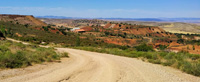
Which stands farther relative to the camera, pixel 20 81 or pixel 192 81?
pixel 192 81

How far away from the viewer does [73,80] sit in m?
7.35

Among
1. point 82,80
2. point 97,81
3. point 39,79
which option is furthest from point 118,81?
point 39,79

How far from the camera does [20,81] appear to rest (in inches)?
256

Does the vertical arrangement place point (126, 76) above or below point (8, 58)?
below

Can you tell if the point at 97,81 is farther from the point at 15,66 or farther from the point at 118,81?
the point at 15,66

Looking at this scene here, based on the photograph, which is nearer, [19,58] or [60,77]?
[60,77]

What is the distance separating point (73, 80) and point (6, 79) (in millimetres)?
2551

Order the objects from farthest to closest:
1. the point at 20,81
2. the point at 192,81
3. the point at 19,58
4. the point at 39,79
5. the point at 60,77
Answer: the point at 19,58 → the point at 192,81 → the point at 60,77 → the point at 39,79 → the point at 20,81

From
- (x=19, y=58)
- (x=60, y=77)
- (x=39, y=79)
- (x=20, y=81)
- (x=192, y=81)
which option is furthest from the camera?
(x=19, y=58)

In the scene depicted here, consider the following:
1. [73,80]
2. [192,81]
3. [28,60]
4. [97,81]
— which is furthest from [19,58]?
[192,81]

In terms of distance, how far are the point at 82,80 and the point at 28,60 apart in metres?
4.37

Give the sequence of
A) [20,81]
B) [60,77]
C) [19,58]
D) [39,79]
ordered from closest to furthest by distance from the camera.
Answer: [20,81]
[39,79]
[60,77]
[19,58]

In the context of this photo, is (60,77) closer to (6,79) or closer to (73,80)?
(73,80)

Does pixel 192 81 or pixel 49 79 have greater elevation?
pixel 49 79
